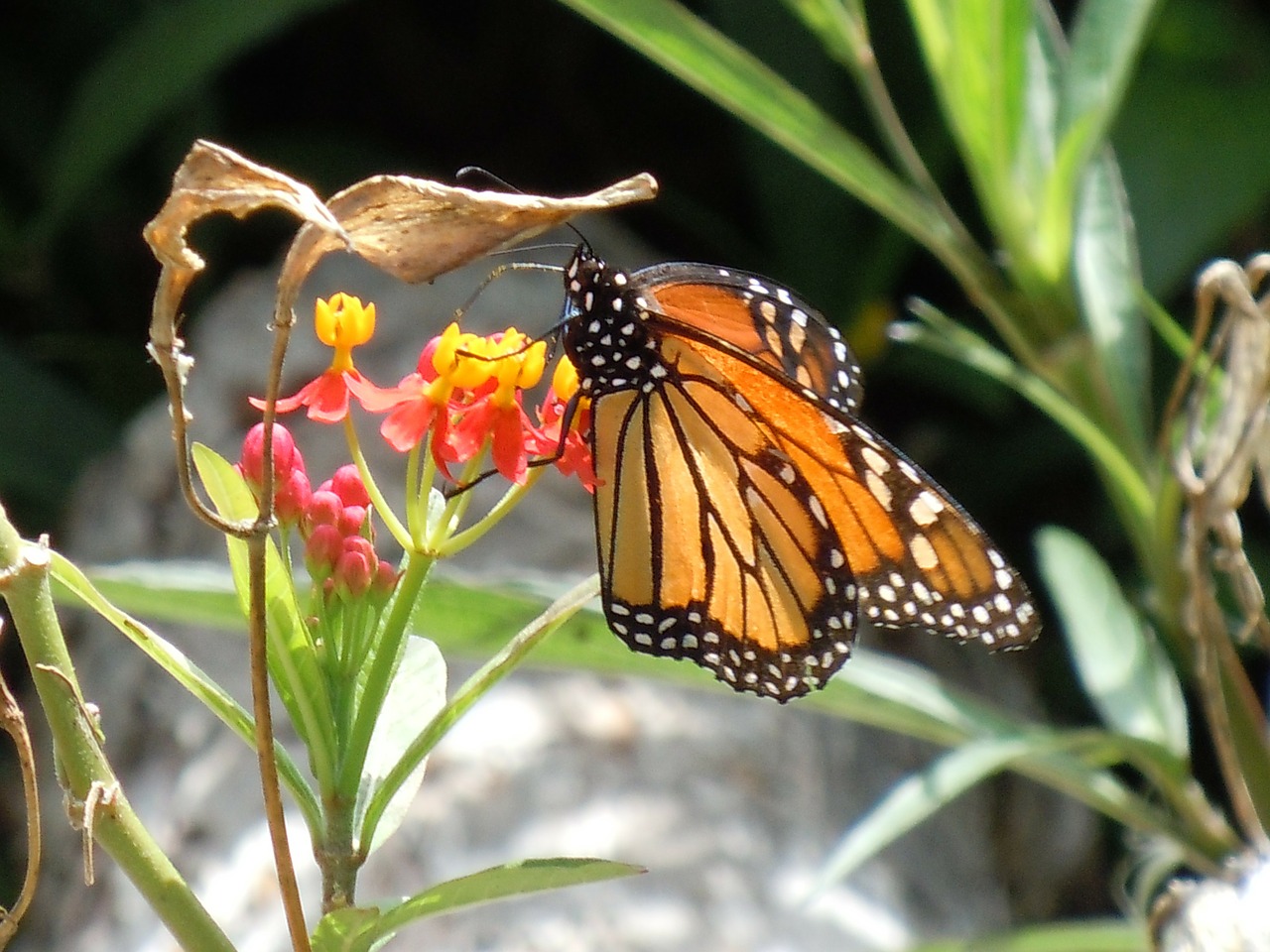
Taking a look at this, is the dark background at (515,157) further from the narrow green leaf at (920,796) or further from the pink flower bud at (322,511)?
the pink flower bud at (322,511)

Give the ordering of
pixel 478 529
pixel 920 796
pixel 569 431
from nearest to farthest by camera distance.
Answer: pixel 478 529 → pixel 569 431 → pixel 920 796

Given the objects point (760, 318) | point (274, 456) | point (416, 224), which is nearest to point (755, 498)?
point (760, 318)

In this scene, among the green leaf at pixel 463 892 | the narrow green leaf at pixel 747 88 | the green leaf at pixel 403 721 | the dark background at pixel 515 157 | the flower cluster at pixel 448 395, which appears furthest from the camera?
the dark background at pixel 515 157

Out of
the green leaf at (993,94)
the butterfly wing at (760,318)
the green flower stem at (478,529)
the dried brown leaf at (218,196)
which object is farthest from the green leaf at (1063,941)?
the dried brown leaf at (218,196)

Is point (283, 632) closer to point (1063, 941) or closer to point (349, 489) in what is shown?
point (349, 489)

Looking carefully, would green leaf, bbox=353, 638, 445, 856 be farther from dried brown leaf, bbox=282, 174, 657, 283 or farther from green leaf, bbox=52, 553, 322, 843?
dried brown leaf, bbox=282, 174, 657, 283

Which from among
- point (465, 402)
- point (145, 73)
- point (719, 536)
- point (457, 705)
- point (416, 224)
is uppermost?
point (145, 73)
